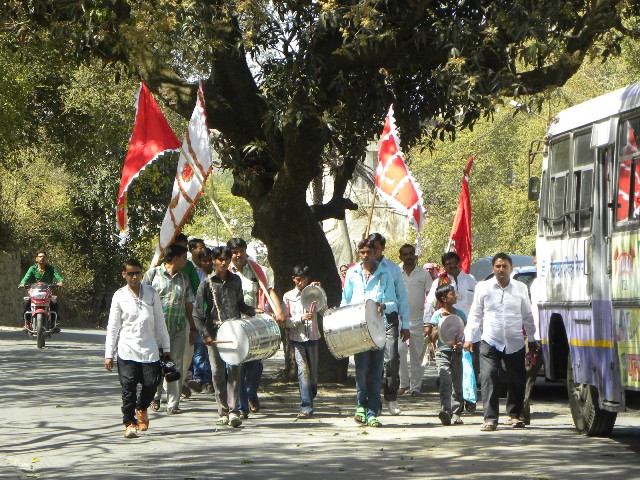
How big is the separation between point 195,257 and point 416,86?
4.05 m

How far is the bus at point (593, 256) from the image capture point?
10281mm

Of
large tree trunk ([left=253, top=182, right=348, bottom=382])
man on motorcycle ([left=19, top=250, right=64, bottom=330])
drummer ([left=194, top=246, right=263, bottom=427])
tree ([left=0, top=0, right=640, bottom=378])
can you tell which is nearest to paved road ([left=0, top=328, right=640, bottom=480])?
drummer ([left=194, top=246, right=263, bottom=427])

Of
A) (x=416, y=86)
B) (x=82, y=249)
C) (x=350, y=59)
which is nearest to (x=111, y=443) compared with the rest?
(x=350, y=59)

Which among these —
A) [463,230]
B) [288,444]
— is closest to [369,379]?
[288,444]

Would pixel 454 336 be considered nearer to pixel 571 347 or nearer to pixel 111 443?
pixel 571 347

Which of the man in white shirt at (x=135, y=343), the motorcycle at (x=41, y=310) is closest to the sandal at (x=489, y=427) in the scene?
the man in white shirt at (x=135, y=343)

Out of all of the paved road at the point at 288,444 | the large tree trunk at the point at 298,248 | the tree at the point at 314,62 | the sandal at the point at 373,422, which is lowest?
the paved road at the point at 288,444

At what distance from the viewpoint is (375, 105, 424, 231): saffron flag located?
15570 mm

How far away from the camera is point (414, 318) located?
16.4 meters

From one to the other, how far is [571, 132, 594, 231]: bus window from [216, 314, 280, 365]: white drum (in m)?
3.16

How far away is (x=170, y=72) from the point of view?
16.6 metres

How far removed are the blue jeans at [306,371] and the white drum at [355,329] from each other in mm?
771

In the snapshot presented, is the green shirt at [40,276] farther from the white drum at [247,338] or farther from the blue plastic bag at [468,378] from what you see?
the blue plastic bag at [468,378]

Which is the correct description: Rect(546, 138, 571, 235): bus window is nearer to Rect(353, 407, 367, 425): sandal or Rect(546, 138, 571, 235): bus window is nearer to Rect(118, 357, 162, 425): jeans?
Rect(353, 407, 367, 425): sandal
